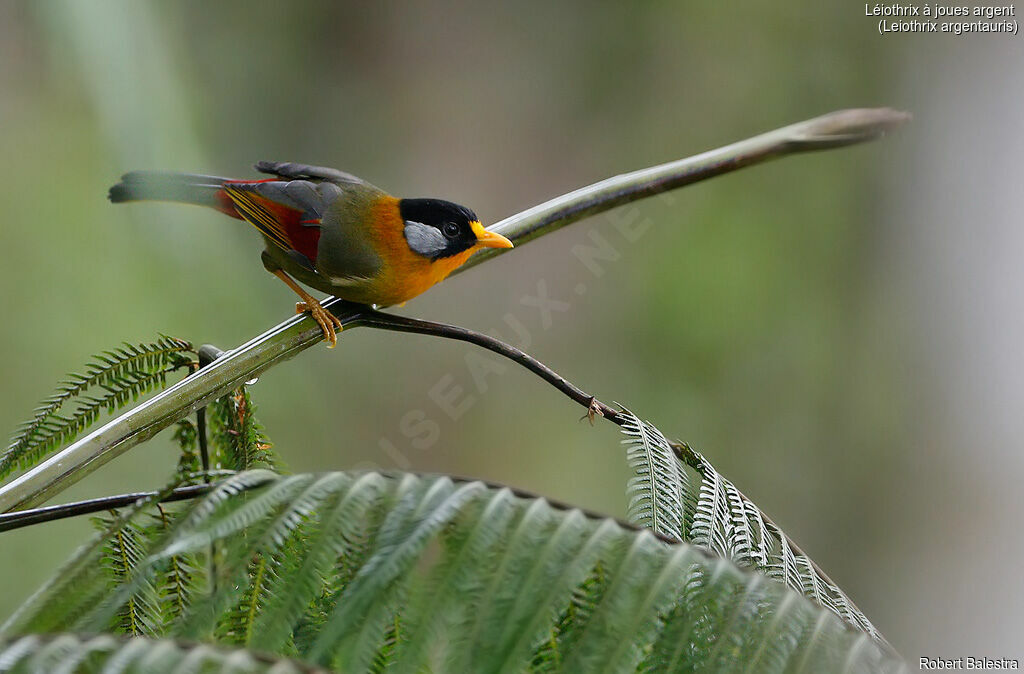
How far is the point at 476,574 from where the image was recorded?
2.81 ft

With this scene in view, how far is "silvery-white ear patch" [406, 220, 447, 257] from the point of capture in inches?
75.3

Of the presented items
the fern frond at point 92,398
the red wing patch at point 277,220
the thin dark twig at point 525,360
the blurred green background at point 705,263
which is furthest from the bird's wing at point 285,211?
the blurred green background at point 705,263

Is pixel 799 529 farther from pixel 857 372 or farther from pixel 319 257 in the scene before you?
pixel 319 257

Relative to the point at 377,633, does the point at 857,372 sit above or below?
below

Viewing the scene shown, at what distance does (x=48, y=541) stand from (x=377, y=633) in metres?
3.01

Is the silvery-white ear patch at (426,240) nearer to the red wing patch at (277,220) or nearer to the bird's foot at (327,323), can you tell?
the red wing patch at (277,220)

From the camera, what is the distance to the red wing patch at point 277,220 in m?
1.86

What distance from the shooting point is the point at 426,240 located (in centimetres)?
193

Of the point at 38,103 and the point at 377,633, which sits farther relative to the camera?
the point at 38,103

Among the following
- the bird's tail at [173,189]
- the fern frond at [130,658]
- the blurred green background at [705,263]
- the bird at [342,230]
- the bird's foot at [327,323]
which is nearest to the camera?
the fern frond at [130,658]

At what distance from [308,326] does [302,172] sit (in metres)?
0.79

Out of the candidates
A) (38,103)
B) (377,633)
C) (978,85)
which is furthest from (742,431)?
(377,633)

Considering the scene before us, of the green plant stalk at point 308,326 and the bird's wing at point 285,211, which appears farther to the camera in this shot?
the bird's wing at point 285,211

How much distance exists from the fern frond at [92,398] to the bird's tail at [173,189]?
1.10 feet
